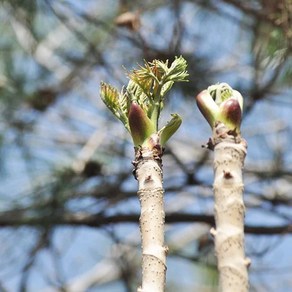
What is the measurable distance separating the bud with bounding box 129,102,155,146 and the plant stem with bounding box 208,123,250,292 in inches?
2.7

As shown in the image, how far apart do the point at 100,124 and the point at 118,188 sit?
631mm

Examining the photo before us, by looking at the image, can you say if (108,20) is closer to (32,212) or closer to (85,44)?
(85,44)

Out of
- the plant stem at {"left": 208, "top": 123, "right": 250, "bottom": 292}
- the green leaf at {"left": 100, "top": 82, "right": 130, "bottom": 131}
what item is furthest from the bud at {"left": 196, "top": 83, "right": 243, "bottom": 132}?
the green leaf at {"left": 100, "top": 82, "right": 130, "bottom": 131}

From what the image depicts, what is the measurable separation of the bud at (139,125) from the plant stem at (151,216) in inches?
0.4

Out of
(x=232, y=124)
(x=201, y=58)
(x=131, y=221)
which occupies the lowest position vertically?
(x=232, y=124)

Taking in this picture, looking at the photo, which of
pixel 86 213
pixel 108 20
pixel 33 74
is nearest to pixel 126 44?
pixel 108 20

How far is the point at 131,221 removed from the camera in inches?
108

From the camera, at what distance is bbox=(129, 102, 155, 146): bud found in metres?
0.74

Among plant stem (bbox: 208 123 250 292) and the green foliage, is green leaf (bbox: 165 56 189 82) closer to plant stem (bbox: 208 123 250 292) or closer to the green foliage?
the green foliage

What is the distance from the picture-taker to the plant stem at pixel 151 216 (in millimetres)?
672

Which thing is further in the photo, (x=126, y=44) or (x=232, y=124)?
(x=126, y=44)

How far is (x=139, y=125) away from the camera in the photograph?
74 cm

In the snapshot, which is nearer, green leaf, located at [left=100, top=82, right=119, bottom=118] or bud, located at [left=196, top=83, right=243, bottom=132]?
bud, located at [left=196, top=83, right=243, bottom=132]

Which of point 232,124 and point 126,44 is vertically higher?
point 126,44
